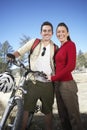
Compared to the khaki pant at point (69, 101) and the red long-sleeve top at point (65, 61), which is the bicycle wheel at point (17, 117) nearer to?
the red long-sleeve top at point (65, 61)

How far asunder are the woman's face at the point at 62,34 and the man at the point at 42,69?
13 cm

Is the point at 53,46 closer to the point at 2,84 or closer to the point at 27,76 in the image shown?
the point at 27,76

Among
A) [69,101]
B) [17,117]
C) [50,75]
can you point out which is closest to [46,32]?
[50,75]

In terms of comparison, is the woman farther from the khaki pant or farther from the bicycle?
the bicycle

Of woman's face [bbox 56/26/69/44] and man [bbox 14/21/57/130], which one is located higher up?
woman's face [bbox 56/26/69/44]

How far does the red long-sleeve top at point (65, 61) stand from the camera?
4.99 m

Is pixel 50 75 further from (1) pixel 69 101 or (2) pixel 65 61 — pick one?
(1) pixel 69 101

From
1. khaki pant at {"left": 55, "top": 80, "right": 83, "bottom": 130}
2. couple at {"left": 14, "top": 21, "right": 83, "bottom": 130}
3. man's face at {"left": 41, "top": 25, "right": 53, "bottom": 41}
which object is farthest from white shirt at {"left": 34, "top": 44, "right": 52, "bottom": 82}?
khaki pant at {"left": 55, "top": 80, "right": 83, "bottom": 130}

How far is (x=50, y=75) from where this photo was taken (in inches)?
200

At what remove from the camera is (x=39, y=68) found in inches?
203

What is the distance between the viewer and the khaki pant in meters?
5.28

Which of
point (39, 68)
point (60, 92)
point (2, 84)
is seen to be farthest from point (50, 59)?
point (2, 84)

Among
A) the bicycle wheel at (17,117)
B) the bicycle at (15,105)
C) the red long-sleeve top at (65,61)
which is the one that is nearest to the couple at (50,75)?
the red long-sleeve top at (65,61)

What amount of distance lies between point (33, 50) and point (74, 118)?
1.34 m
